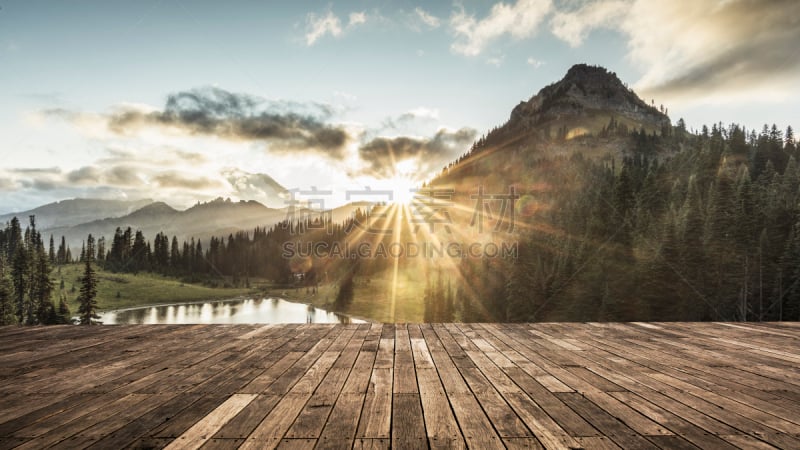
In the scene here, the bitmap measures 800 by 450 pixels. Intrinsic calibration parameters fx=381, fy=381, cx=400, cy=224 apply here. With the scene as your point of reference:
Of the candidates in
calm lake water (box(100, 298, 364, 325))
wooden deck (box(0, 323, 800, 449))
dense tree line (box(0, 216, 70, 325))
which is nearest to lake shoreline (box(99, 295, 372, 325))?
calm lake water (box(100, 298, 364, 325))

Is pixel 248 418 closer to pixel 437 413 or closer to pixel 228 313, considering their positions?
pixel 437 413

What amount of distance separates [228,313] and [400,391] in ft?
395

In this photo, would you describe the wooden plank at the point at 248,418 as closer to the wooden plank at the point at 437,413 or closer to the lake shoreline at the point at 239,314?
the wooden plank at the point at 437,413

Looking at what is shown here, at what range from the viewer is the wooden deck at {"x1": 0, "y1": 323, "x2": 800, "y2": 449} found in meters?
2.96

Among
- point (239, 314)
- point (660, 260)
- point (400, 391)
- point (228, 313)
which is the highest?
point (400, 391)

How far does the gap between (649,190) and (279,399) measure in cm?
9658

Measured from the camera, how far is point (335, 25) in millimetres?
15570

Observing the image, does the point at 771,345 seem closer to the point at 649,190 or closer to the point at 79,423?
the point at 79,423

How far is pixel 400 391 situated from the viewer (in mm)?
A: 3975

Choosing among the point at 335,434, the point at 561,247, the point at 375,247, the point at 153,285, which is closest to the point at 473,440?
the point at 335,434

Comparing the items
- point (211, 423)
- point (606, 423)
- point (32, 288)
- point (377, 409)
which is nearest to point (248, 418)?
point (211, 423)

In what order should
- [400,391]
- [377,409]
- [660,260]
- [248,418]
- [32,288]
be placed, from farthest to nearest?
1. [32,288]
2. [660,260]
3. [400,391]
4. [377,409]
5. [248,418]

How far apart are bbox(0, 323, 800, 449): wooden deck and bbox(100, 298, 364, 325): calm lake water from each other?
314 ft

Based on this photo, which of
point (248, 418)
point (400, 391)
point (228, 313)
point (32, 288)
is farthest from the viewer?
point (228, 313)
